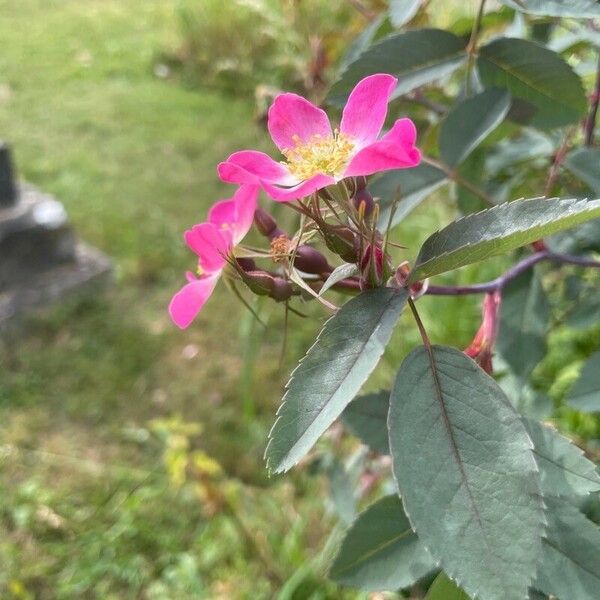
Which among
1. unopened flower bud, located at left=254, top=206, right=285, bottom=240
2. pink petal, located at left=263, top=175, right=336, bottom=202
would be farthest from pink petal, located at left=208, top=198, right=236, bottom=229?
pink petal, located at left=263, top=175, right=336, bottom=202

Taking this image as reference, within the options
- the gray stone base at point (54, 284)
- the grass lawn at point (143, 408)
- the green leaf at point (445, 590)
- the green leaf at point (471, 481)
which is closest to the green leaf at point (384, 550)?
the green leaf at point (445, 590)

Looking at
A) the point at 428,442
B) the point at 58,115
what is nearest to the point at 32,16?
the point at 58,115

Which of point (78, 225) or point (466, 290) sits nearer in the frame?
point (466, 290)

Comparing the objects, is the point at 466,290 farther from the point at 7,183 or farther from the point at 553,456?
the point at 7,183

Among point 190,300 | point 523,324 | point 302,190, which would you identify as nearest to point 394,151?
point 302,190

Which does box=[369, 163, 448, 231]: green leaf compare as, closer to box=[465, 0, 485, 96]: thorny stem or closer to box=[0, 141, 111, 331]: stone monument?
box=[465, 0, 485, 96]: thorny stem

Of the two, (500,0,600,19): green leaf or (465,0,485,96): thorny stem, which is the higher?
(500,0,600,19): green leaf

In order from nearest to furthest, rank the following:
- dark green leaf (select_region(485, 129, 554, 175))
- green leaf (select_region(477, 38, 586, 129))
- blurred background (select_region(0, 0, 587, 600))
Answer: green leaf (select_region(477, 38, 586, 129))
dark green leaf (select_region(485, 129, 554, 175))
blurred background (select_region(0, 0, 587, 600))

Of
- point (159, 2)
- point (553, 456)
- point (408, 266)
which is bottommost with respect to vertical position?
point (159, 2)
